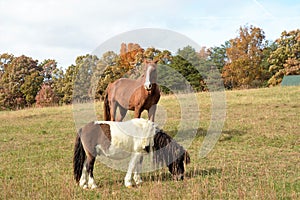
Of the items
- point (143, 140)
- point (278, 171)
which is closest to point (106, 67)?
point (143, 140)

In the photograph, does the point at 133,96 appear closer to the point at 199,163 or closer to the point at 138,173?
the point at 199,163

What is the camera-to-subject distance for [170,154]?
721cm

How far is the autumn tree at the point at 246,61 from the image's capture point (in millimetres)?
→ 45156

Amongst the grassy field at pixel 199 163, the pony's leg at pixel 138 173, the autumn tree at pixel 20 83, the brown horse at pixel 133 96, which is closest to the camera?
the grassy field at pixel 199 163

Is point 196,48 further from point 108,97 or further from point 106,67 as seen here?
point 108,97

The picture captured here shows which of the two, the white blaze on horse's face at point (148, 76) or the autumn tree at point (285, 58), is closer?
the white blaze on horse's face at point (148, 76)

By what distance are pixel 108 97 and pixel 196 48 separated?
13.7 feet

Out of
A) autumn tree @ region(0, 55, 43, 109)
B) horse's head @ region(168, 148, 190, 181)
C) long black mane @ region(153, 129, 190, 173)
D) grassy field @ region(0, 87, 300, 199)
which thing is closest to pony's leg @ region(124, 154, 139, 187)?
grassy field @ region(0, 87, 300, 199)

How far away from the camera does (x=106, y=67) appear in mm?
10094

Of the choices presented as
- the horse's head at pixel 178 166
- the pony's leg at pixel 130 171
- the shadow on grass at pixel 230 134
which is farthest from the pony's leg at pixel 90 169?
the shadow on grass at pixel 230 134

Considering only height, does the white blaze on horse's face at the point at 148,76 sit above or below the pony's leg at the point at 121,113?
above

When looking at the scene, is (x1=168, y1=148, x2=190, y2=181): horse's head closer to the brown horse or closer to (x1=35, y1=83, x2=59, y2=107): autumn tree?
the brown horse

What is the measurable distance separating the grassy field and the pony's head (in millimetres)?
241

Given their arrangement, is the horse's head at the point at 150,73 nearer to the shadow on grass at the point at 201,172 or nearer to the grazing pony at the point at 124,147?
the grazing pony at the point at 124,147
